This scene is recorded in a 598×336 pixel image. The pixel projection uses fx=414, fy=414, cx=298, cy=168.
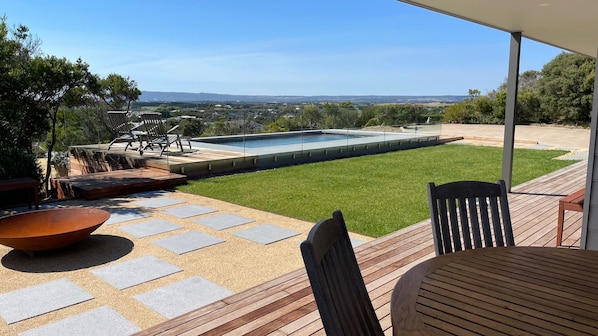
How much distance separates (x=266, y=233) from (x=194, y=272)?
1.16 m

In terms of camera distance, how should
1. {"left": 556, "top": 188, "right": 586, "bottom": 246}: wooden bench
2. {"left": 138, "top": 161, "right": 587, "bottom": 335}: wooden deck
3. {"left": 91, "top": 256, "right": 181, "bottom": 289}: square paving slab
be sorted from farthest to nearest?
1. {"left": 556, "top": 188, "right": 586, "bottom": 246}: wooden bench
2. {"left": 91, "top": 256, "right": 181, "bottom": 289}: square paving slab
3. {"left": 138, "top": 161, "right": 587, "bottom": 335}: wooden deck

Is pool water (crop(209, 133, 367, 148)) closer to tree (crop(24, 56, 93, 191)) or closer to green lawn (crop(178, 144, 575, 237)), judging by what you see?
green lawn (crop(178, 144, 575, 237))

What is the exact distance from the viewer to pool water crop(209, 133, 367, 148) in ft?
28.6

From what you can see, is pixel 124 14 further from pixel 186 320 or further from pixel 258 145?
pixel 186 320

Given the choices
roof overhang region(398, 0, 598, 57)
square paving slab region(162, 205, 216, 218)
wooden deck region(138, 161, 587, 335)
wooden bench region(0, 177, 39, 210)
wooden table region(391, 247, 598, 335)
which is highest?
roof overhang region(398, 0, 598, 57)

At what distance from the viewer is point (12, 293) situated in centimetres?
297

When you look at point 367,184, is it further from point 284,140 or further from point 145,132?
point 145,132

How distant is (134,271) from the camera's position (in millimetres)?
3375

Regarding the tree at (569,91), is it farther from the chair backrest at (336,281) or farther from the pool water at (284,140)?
the chair backrest at (336,281)

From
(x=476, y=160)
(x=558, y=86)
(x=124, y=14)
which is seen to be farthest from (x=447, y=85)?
(x=476, y=160)

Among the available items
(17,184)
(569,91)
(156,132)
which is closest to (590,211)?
(17,184)

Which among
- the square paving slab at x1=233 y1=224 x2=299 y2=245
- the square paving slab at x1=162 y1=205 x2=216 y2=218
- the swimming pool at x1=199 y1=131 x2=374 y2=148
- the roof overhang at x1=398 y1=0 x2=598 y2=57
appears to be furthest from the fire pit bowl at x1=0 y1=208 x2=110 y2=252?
the swimming pool at x1=199 y1=131 x2=374 y2=148

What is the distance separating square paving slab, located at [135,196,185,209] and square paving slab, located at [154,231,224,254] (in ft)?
4.72

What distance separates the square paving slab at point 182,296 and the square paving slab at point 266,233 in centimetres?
107
